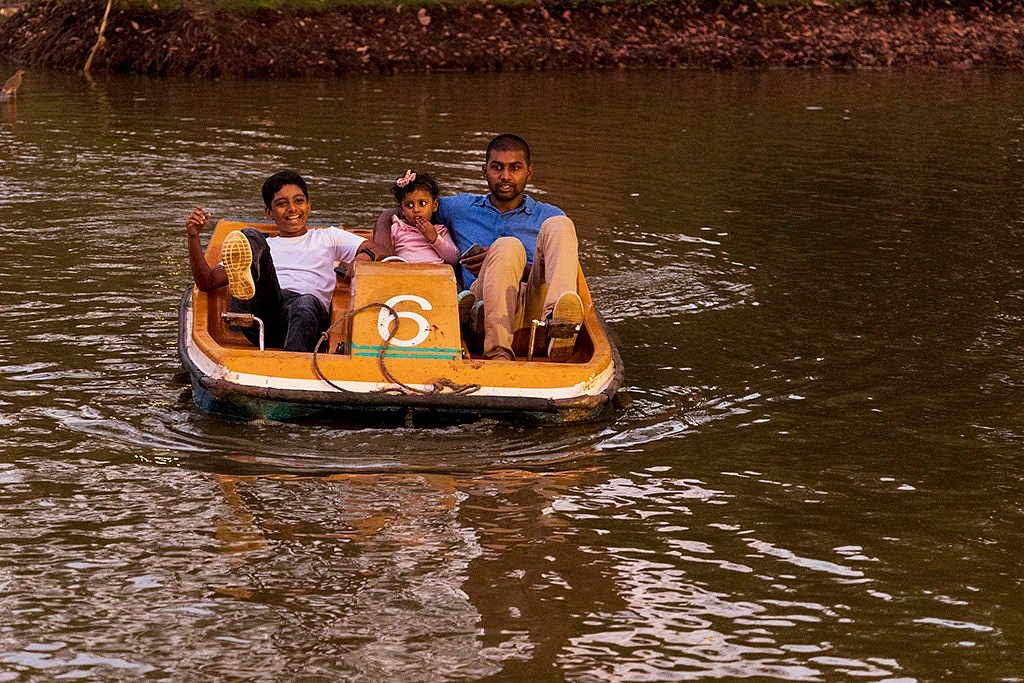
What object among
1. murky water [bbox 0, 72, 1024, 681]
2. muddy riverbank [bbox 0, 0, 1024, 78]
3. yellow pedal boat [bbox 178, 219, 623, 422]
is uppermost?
muddy riverbank [bbox 0, 0, 1024, 78]

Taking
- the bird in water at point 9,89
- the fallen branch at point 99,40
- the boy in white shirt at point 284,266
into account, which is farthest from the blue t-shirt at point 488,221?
the fallen branch at point 99,40

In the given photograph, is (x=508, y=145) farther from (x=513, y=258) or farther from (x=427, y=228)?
(x=513, y=258)

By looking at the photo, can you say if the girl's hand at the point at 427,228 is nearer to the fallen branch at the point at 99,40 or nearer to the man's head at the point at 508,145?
the man's head at the point at 508,145

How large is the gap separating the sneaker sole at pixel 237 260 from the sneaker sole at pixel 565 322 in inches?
54.3

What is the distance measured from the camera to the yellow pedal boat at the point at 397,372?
6.82m

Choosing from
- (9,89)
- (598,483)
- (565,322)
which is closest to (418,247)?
(565,322)

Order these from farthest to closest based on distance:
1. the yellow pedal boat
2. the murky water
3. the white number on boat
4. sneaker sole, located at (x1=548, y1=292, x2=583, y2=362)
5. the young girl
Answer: the young girl
sneaker sole, located at (x1=548, y1=292, x2=583, y2=362)
the white number on boat
the yellow pedal boat
the murky water

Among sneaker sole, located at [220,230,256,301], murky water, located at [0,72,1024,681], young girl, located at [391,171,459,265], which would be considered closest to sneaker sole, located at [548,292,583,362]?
murky water, located at [0,72,1024,681]

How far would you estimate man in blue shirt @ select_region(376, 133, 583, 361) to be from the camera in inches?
290

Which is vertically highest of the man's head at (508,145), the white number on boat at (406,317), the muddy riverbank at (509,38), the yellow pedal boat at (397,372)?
the muddy riverbank at (509,38)

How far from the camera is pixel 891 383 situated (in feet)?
26.4

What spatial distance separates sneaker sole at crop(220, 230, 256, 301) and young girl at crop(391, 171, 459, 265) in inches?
47.4

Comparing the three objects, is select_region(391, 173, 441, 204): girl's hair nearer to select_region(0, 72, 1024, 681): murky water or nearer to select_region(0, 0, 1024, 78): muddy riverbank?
select_region(0, 72, 1024, 681): murky water

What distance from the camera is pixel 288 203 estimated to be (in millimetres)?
8094
